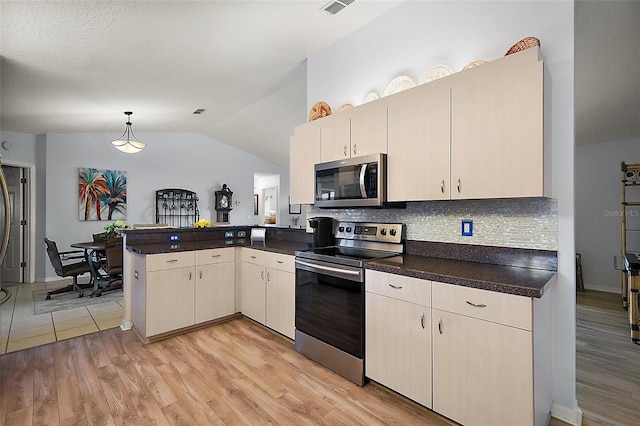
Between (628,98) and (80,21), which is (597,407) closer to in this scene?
(628,98)

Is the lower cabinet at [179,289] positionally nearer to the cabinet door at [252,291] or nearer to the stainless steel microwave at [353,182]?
the cabinet door at [252,291]

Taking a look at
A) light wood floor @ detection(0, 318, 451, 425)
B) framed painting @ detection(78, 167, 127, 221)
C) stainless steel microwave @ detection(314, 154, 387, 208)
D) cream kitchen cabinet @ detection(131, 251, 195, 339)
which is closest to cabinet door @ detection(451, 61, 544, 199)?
stainless steel microwave @ detection(314, 154, 387, 208)

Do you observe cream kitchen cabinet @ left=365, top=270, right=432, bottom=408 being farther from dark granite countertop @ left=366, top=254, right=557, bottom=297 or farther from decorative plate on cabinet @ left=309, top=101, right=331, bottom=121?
decorative plate on cabinet @ left=309, top=101, right=331, bottom=121

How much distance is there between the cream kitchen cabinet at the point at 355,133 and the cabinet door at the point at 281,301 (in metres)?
1.14

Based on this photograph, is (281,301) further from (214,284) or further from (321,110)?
(321,110)

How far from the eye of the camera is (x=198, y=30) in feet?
8.83

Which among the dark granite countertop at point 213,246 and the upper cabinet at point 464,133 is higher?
the upper cabinet at point 464,133

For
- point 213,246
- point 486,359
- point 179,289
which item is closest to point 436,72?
point 486,359

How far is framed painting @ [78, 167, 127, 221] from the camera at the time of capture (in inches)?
233

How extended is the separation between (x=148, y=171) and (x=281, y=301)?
5.46 meters

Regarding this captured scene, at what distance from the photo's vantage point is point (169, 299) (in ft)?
9.74

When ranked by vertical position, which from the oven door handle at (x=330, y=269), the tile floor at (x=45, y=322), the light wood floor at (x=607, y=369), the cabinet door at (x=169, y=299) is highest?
the oven door handle at (x=330, y=269)

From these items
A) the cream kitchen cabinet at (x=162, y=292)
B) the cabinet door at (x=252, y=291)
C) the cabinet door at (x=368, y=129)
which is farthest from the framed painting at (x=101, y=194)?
the cabinet door at (x=368, y=129)

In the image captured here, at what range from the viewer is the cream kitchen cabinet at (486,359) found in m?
1.47
